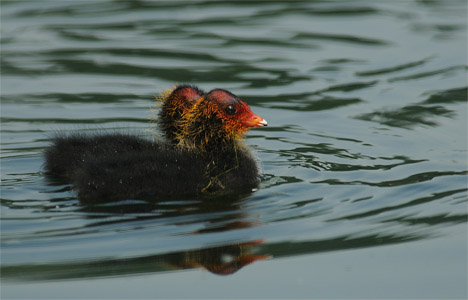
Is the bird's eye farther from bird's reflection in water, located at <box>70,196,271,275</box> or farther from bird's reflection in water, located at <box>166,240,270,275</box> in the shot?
bird's reflection in water, located at <box>166,240,270,275</box>

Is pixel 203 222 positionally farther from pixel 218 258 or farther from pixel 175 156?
pixel 175 156

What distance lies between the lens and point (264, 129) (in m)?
11.9

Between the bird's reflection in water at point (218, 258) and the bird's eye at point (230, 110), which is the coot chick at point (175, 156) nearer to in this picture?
the bird's eye at point (230, 110)

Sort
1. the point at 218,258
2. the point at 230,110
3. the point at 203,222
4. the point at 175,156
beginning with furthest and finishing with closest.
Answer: the point at 230,110 → the point at 175,156 → the point at 203,222 → the point at 218,258

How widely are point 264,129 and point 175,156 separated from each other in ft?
10.9

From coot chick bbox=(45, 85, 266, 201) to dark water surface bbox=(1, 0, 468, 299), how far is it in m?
0.21

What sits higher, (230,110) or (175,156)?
(230,110)

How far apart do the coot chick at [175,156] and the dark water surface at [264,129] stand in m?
0.21

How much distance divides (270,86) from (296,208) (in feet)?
19.1

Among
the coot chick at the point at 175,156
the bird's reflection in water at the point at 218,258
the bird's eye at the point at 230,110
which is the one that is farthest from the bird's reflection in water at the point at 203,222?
the bird's eye at the point at 230,110

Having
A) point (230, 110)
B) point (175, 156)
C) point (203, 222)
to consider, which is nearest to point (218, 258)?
point (203, 222)

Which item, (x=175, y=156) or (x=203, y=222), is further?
(x=175, y=156)

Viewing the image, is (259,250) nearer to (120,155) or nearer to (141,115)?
(120,155)

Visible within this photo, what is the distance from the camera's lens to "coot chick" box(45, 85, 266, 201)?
8406 millimetres
